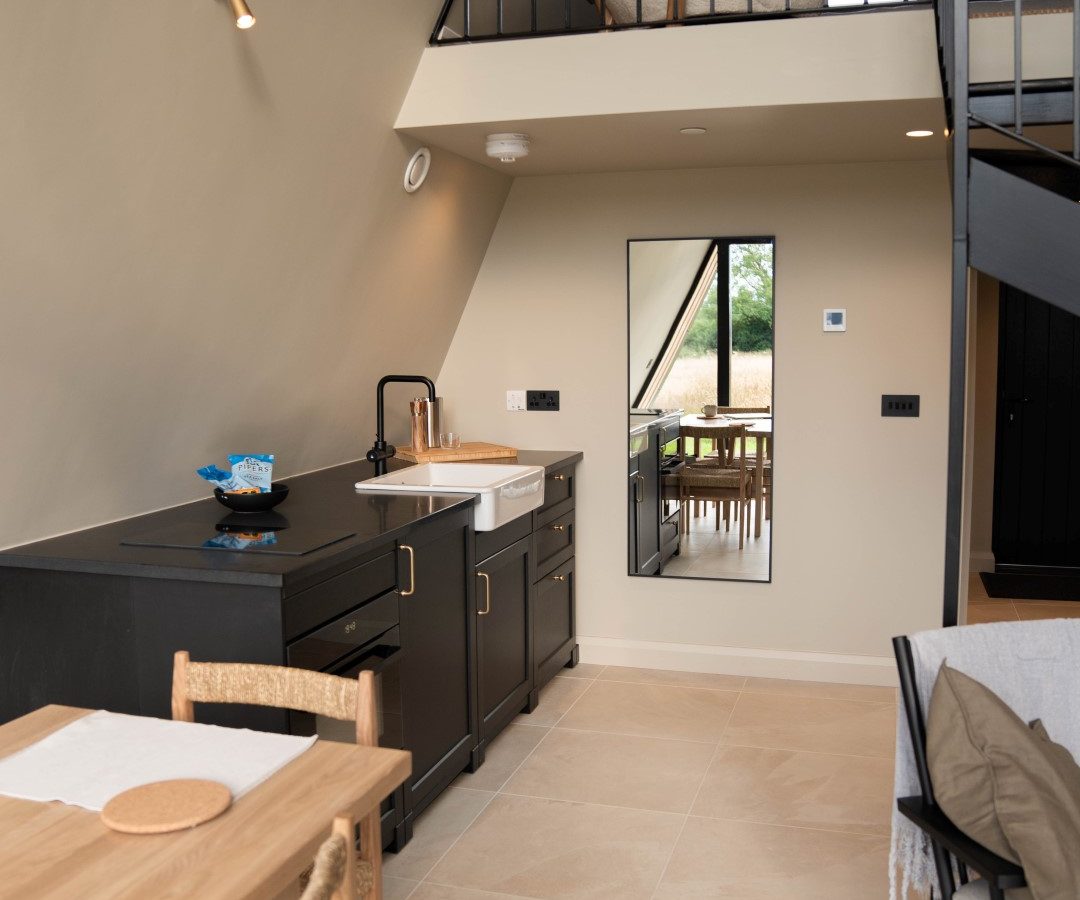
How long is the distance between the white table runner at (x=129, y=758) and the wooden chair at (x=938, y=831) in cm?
111

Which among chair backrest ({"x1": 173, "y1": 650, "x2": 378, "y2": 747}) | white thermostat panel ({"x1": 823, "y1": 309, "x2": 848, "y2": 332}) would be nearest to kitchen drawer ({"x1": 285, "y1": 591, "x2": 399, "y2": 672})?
chair backrest ({"x1": 173, "y1": 650, "x2": 378, "y2": 747})

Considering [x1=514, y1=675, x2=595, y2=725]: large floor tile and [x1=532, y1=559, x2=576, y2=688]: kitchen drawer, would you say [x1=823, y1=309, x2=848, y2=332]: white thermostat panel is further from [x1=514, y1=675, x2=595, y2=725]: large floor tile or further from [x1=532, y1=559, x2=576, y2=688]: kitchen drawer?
[x1=514, y1=675, x2=595, y2=725]: large floor tile

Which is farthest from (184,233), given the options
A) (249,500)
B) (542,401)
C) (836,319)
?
(836,319)

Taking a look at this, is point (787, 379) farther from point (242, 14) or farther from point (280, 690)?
point (280, 690)

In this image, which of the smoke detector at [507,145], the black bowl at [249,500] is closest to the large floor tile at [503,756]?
the black bowl at [249,500]

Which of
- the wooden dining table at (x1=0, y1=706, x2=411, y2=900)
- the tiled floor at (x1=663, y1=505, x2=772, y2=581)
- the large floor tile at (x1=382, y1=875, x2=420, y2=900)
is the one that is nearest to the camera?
the wooden dining table at (x1=0, y1=706, x2=411, y2=900)

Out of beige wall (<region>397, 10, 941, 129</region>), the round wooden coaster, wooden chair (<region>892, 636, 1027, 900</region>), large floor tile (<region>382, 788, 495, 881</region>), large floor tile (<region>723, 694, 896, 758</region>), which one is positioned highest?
beige wall (<region>397, 10, 941, 129</region>)

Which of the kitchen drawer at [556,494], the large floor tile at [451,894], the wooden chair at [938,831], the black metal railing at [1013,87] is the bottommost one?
the large floor tile at [451,894]

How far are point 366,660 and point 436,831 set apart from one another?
717 mm

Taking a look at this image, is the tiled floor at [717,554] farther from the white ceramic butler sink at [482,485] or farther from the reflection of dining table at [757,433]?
the white ceramic butler sink at [482,485]

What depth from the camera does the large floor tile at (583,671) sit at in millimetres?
4566

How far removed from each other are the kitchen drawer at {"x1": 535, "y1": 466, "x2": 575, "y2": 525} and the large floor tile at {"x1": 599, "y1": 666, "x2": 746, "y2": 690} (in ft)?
2.41

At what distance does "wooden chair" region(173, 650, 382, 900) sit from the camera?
187 centimetres

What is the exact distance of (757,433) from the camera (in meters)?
4.48
